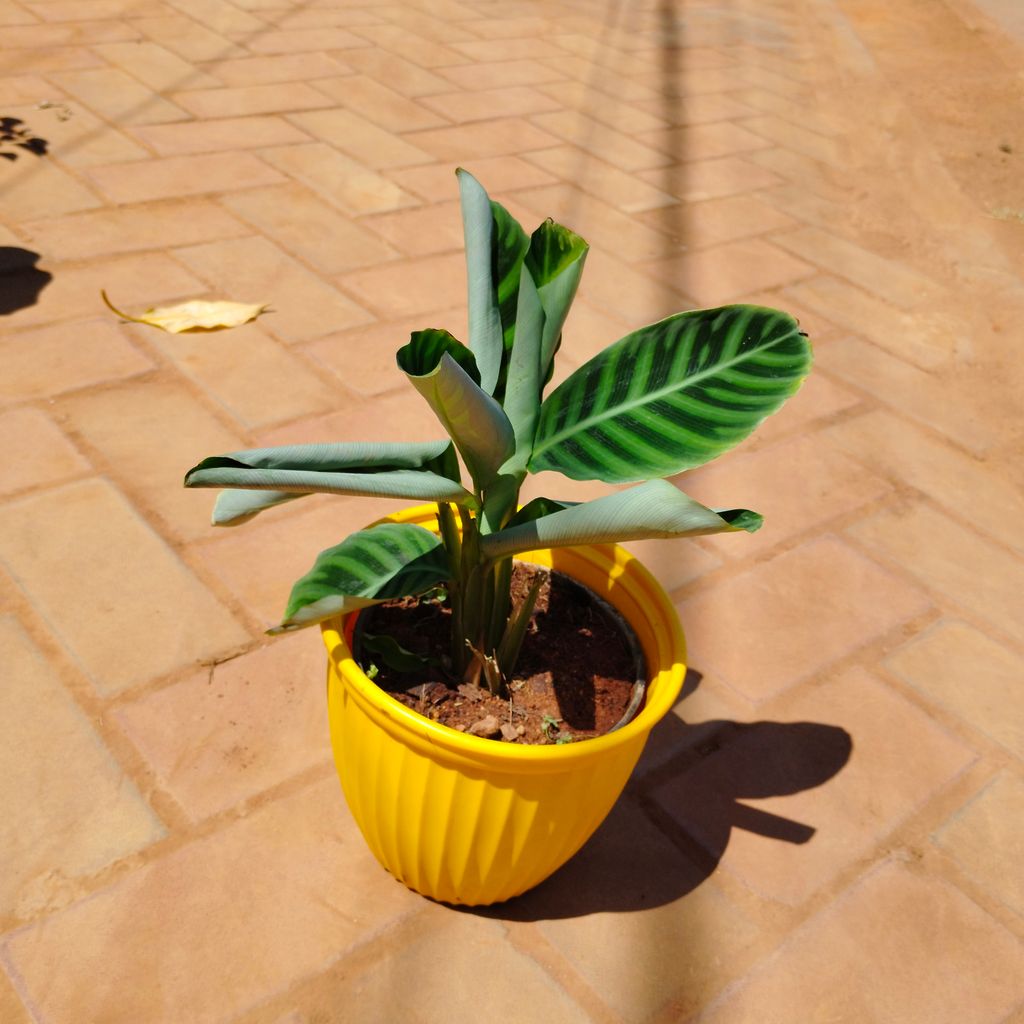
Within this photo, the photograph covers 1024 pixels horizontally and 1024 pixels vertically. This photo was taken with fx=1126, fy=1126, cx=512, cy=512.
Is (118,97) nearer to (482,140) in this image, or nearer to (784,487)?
(482,140)

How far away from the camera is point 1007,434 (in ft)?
10.4

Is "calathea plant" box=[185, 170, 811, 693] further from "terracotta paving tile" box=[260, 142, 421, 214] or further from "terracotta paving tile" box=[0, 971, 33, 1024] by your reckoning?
"terracotta paving tile" box=[260, 142, 421, 214]

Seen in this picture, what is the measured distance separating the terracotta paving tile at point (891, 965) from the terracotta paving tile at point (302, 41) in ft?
14.1

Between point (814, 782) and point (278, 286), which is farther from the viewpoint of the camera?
point (278, 286)

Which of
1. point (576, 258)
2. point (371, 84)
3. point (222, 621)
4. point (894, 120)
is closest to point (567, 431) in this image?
point (576, 258)

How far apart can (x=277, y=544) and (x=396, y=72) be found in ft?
10.4

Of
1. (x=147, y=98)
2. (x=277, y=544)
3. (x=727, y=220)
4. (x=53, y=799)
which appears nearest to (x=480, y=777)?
(x=53, y=799)

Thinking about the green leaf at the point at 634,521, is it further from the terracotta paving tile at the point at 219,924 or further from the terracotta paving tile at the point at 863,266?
the terracotta paving tile at the point at 863,266

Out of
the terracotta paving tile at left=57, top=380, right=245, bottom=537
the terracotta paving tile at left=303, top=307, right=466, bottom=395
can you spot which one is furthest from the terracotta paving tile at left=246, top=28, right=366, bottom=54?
the terracotta paving tile at left=57, top=380, right=245, bottom=537

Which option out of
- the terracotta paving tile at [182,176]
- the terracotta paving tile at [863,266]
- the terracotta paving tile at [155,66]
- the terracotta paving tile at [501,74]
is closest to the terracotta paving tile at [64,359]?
the terracotta paving tile at [182,176]

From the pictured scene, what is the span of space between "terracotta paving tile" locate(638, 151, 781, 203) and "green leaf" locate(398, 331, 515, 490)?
10.2ft

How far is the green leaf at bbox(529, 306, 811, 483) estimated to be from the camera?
1.31 metres

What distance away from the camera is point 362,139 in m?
4.19

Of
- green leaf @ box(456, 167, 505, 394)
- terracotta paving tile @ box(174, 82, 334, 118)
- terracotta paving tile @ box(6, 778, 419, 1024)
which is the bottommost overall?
terracotta paving tile @ box(174, 82, 334, 118)
